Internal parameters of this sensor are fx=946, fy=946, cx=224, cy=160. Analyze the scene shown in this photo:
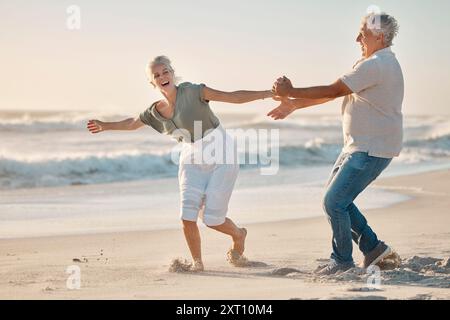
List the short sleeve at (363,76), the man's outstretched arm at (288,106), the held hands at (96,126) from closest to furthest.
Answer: the short sleeve at (363,76), the man's outstretched arm at (288,106), the held hands at (96,126)

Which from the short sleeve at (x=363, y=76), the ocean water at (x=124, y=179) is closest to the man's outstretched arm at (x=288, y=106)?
the short sleeve at (x=363, y=76)

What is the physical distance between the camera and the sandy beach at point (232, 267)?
21.2 feet

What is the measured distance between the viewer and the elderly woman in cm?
744

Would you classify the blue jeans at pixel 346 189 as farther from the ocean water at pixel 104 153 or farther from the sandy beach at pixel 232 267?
the ocean water at pixel 104 153

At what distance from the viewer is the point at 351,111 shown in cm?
693

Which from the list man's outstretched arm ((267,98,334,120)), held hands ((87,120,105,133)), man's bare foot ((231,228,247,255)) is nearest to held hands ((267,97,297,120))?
man's outstretched arm ((267,98,334,120))

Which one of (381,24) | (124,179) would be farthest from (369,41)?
(124,179)

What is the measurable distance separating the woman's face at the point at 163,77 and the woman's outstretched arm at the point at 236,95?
301mm

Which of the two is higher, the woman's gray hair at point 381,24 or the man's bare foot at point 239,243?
the woman's gray hair at point 381,24

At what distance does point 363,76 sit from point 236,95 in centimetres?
111

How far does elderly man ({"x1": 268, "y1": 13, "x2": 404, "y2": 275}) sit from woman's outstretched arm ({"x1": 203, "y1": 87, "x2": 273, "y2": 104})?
291mm
